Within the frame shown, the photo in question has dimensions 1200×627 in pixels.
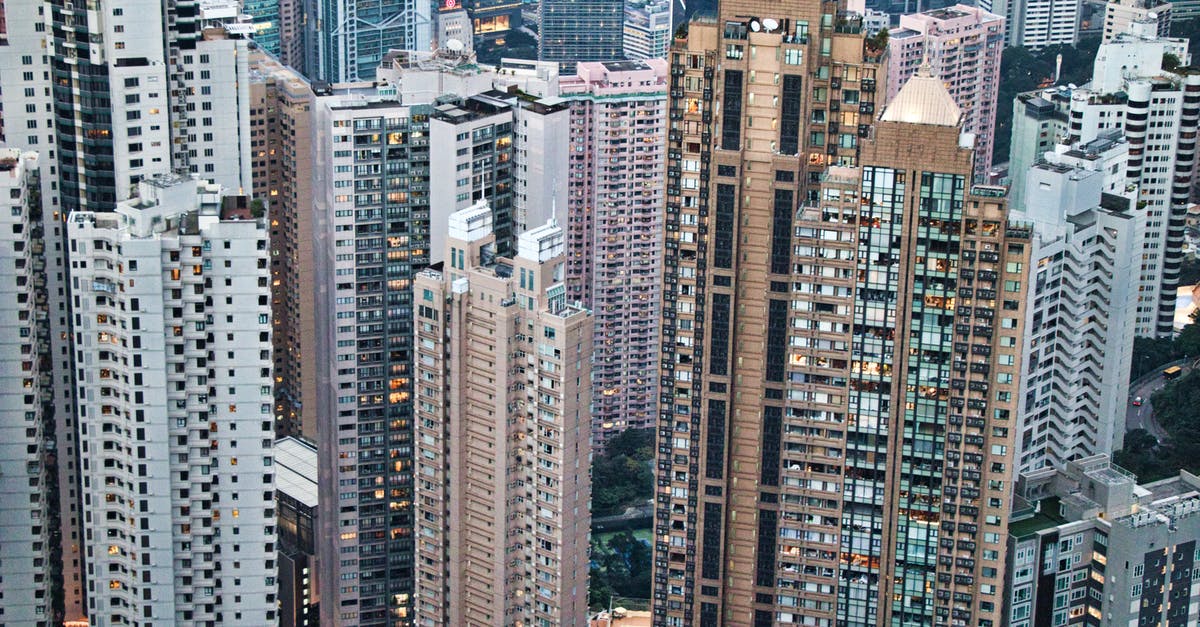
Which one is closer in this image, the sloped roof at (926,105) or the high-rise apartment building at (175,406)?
the high-rise apartment building at (175,406)

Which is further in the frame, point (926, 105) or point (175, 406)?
point (926, 105)

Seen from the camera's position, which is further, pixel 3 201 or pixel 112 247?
pixel 3 201

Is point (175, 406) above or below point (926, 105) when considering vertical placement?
below


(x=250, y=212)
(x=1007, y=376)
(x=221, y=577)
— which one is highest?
(x=250, y=212)

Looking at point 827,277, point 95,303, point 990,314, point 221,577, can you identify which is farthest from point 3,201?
point 990,314

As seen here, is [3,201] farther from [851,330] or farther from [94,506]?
[851,330]

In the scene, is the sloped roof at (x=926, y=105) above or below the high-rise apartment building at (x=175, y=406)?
above
